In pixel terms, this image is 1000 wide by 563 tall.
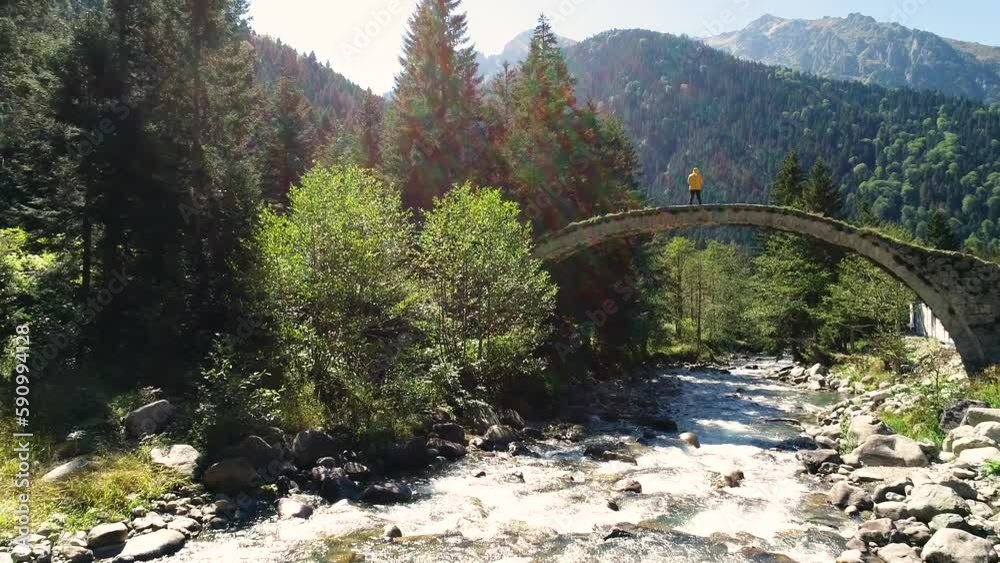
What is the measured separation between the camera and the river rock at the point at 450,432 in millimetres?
14727

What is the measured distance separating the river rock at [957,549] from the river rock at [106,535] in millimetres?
10589

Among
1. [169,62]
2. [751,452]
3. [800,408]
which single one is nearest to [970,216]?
[800,408]

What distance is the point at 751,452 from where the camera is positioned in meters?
15.0

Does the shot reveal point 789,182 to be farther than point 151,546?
Yes

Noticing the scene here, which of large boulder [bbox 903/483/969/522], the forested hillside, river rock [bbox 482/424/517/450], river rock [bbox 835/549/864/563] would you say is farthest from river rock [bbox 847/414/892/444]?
the forested hillside

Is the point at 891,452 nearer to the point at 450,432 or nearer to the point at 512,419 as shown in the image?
the point at 512,419

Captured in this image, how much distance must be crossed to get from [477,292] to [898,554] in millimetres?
11834

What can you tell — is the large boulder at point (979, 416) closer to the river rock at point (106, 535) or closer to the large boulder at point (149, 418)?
the river rock at point (106, 535)

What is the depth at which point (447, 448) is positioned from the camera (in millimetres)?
13852

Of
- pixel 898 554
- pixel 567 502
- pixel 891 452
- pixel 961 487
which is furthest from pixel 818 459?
pixel 567 502

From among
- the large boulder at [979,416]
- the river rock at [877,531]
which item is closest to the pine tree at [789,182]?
the large boulder at [979,416]

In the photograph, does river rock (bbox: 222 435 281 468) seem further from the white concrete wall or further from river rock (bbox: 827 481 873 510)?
the white concrete wall

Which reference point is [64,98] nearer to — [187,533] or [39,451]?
[39,451]

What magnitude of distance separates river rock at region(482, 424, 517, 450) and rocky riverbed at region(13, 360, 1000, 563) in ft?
0.14
